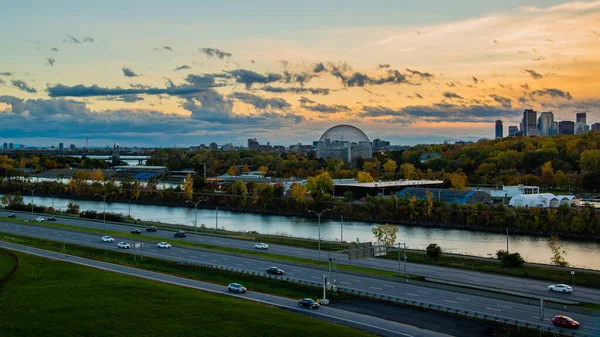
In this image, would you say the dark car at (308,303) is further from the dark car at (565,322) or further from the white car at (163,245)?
the white car at (163,245)

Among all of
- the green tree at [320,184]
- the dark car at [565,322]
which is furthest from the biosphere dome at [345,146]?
the dark car at [565,322]

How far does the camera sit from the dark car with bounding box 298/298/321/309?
1582cm

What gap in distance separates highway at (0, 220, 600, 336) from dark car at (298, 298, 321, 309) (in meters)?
2.30

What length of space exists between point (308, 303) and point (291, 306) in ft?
1.54

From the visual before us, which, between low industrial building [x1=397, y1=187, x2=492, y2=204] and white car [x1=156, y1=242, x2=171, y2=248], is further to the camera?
low industrial building [x1=397, y1=187, x2=492, y2=204]

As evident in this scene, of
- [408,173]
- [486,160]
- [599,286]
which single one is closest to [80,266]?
[599,286]

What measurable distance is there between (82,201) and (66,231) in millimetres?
28194

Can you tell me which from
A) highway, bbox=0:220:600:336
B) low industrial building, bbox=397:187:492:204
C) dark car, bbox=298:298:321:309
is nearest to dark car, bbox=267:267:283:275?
highway, bbox=0:220:600:336

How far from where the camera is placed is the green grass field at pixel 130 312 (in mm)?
13656

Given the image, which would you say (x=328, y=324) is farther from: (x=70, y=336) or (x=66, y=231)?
(x=66, y=231)

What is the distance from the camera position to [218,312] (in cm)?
1505

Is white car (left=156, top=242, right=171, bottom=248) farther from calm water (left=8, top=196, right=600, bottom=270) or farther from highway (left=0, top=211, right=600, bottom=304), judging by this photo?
calm water (left=8, top=196, right=600, bottom=270)

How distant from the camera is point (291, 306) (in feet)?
52.2

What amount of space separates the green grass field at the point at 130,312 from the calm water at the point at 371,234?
14.7m
